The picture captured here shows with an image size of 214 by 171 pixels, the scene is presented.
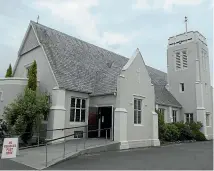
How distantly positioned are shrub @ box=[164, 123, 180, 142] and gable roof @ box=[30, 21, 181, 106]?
6.93 m

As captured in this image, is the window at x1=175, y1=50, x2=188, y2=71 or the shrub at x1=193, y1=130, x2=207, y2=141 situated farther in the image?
the window at x1=175, y1=50, x2=188, y2=71

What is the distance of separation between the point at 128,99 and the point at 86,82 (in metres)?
4.10

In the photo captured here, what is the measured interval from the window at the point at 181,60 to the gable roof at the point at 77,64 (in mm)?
9938

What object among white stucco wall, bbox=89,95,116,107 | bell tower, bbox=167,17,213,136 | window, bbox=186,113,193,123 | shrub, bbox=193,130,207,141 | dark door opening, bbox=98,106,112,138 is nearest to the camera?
white stucco wall, bbox=89,95,116,107

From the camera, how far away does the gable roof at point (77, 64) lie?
17.1 metres

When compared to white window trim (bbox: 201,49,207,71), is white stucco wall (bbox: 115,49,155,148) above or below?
below

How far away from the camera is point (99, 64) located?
21734mm

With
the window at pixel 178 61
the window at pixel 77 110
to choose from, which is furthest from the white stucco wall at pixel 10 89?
the window at pixel 178 61

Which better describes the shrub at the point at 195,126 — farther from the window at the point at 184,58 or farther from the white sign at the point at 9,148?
the white sign at the point at 9,148

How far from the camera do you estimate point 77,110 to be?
56.5 feet

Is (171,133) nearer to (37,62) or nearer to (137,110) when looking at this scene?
(137,110)

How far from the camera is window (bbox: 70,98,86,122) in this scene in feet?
55.4

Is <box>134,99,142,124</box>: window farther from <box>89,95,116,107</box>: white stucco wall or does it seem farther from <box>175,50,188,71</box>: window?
<box>175,50,188,71</box>: window

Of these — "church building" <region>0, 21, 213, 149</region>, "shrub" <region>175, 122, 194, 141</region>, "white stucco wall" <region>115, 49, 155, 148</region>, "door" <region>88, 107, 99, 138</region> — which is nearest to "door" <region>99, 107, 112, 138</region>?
"church building" <region>0, 21, 213, 149</region>
